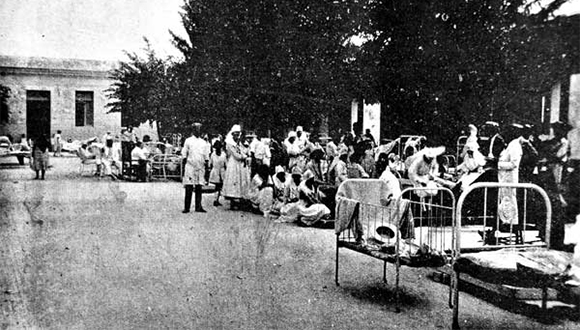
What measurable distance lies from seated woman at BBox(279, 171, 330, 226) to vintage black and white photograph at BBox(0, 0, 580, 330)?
4 cm

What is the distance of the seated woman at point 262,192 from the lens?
496 inches

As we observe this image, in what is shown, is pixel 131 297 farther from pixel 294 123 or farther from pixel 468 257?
pixel 294 123

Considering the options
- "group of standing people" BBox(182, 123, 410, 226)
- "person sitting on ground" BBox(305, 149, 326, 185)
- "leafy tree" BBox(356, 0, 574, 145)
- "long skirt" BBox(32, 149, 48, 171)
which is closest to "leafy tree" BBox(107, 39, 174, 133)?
"long skirt" BBox(32, 149, 48, 171)

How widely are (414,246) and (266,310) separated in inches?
67.8

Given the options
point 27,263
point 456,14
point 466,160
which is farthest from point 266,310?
point 456,14

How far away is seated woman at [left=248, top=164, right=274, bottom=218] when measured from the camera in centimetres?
1259

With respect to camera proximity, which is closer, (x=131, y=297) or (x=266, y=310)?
(x=266, y=310)

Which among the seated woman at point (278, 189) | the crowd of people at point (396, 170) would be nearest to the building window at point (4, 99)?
the crowd of people at point (396, 170)

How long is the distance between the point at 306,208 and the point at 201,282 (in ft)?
15.9

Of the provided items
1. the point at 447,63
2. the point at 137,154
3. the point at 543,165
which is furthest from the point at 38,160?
the point at 543,165

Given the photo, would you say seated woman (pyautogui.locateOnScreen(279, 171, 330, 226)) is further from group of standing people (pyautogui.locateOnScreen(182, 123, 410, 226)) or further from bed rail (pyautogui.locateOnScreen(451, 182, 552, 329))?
bed rail (pyautogui.locateOnScreen(451, 182, 552, 329))

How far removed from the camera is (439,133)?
17.4 m

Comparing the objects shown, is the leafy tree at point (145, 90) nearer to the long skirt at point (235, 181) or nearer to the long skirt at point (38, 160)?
the long skirt at point (38, 160)

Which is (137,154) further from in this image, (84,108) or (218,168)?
(84,108)
